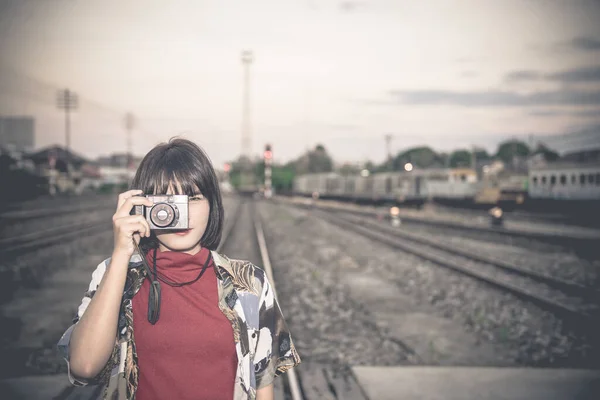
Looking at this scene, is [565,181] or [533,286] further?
[565,181]

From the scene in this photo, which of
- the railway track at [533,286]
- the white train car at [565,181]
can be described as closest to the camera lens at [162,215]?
the railway track at [533,286]

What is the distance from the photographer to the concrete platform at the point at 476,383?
4.20m

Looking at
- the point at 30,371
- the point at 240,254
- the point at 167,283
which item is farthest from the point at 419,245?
the point at 167,283

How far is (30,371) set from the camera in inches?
191

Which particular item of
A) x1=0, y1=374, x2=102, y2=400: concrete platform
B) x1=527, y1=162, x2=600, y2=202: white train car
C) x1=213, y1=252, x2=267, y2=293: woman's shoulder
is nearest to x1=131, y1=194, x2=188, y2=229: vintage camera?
x1=213, y1=252, x2=267, y2=293: woman's shoulder

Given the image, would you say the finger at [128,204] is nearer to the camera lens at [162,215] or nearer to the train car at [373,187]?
the camera lens at [162,215]

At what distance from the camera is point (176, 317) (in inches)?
65.3

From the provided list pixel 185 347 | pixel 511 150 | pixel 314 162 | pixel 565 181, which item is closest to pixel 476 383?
pixel 185 347

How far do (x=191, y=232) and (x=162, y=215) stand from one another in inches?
5.9

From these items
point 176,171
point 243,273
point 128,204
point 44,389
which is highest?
point 176,171

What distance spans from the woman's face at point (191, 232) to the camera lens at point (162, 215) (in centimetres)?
7

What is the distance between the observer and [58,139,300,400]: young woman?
156 cm

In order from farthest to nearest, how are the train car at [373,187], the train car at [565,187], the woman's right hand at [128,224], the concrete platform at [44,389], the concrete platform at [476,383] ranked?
the train car at [373,187] < the train car at [565,187] < the concrete platform at [476,383] < the concrete platform at [44,389] < the woman's right hand at [128,224]

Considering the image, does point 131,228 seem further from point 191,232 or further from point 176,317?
point 176,317
